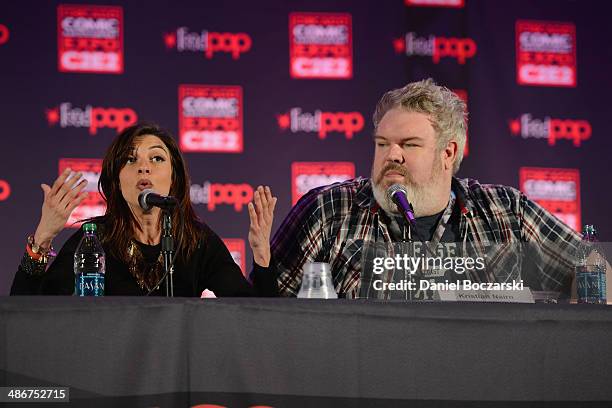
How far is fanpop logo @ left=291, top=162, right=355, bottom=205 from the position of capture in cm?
452

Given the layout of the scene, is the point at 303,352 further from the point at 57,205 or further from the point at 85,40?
the point at 85,40

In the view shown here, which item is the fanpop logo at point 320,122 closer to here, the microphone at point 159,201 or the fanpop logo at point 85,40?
the fanpop logo at point 85,40

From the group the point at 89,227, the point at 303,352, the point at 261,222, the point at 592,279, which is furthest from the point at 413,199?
the point at 303,352

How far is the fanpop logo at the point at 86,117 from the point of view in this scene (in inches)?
172

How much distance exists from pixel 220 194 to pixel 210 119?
42cm

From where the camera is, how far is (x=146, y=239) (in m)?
2.88

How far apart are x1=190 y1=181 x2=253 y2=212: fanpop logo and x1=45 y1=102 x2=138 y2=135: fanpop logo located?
53 centimetres

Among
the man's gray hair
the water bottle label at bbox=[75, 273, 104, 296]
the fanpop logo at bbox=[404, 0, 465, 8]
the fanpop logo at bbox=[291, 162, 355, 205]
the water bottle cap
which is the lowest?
the water bottle label at bbox=[75, 273, 104, 296]

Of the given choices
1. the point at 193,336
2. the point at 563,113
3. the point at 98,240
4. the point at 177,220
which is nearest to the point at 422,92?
the point at 177,220

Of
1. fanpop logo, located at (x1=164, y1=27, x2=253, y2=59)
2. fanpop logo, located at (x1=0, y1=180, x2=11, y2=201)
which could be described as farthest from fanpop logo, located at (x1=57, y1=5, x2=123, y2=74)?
fanpop logo, located at (x1=0, y1=180, x2=11, y2=201)

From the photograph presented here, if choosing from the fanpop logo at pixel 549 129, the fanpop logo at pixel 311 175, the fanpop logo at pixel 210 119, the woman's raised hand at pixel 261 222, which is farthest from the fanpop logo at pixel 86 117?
the fanpop logo at pixel 549 129

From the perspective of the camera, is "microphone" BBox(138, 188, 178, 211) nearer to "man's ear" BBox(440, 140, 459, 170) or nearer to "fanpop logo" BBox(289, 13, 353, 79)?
"man's ear" BBox(440, 140, 459, 170)

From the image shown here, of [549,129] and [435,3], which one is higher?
[435,3]

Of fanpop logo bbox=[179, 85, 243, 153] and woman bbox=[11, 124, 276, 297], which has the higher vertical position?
fanpop logo bbox=[179, 85, 243, 153]
